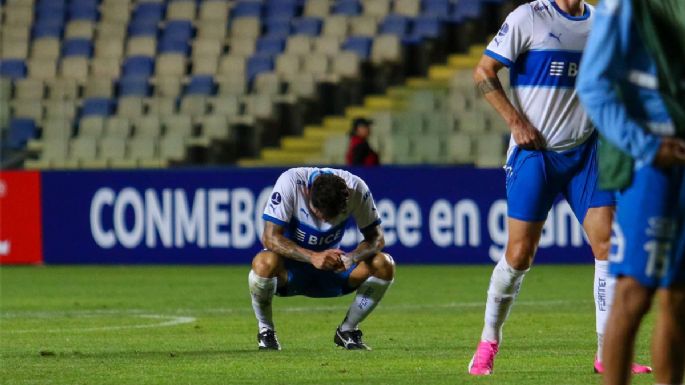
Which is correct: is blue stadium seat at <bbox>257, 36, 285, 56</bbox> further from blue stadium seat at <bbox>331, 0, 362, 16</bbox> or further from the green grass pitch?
the green grass pitch

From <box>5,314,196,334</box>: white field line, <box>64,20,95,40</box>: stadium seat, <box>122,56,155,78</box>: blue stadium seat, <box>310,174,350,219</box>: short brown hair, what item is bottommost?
<box>5,314,196,334</box>: white field line

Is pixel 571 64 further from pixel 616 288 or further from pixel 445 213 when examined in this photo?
pixel 445 213

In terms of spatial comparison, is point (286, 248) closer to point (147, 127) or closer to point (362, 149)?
point (362, 149)

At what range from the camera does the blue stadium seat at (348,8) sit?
27.1 meters

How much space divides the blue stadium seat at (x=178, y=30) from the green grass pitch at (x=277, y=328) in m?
8.87

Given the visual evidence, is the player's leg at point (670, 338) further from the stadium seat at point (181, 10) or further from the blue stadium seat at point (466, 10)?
the stadium seat at point (181, 10)

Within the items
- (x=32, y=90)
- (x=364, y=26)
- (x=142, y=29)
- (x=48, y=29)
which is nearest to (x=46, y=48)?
(x=48, y=29)

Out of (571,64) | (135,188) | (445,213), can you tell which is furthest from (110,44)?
(571,64)

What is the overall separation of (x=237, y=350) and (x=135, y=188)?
11.0 meters

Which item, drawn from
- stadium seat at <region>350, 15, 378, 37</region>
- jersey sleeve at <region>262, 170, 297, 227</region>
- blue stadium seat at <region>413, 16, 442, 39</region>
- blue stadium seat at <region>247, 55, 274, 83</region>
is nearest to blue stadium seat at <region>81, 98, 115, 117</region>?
blue stadium seat at <region>247, 55, 274, 83</region>

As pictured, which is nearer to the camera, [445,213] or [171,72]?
[445,213]

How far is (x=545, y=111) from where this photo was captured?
8.80 m

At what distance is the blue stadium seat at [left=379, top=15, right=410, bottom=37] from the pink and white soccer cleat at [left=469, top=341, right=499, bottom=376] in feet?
58.3

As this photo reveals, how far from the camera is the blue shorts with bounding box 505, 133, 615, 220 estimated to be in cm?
868
